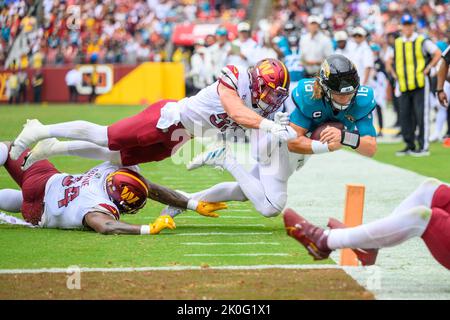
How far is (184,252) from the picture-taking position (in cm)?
583

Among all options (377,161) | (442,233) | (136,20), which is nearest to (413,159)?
(377,161)

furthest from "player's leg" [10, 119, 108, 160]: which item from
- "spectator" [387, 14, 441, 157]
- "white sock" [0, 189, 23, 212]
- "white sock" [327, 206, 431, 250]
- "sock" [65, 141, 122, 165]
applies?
"spectator" [387, 14, 441, 157]

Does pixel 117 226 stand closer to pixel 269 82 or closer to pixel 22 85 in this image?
pixel 269 82

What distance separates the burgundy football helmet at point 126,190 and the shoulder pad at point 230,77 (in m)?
0.93

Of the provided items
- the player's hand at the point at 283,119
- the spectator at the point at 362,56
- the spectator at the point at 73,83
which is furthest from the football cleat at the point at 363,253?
the spectator at the point at 73,83

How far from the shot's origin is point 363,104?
6402mm

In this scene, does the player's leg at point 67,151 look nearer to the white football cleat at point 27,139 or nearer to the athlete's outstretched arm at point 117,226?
the white football cleat at point 27,139

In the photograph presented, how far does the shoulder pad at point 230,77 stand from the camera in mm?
6543

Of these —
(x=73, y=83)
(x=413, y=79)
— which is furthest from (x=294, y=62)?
(x=73, y=83)

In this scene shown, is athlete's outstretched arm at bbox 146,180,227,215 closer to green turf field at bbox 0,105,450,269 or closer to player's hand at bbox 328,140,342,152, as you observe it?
green turf field at bbox 0,105,450,269

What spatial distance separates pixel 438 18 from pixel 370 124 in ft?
69.2

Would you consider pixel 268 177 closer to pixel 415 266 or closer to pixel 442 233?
pixel 415 266

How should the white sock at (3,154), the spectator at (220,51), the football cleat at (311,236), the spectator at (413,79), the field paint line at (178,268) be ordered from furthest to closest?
the spectator at (220,51), the spectator at (413,79), the white sock at (3,154), the field paint line at (178,268), the football cleat at (311,236)

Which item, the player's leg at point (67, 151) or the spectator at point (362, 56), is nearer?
the player's leg at point (67, 151)
